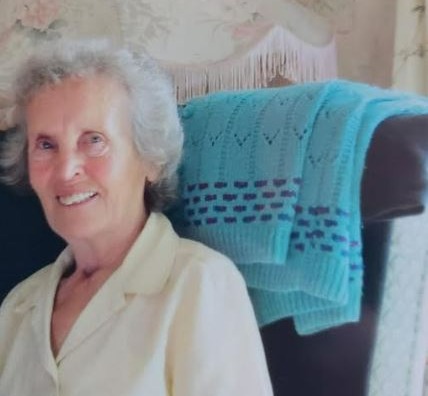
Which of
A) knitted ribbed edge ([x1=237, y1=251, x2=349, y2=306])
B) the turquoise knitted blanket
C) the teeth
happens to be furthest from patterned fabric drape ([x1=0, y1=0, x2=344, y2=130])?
knitted ribbed edge ([x1=237, y1=251, x2=349, y2=306])

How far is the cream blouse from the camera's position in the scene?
1.18 meters

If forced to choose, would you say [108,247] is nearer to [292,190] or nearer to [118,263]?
[118,263]

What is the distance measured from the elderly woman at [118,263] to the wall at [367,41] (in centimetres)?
101

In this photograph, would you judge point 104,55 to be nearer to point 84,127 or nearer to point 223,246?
point 84,127

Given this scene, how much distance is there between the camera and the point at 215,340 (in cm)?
118

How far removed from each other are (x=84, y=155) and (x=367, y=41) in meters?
1.20

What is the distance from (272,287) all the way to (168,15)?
691 mm

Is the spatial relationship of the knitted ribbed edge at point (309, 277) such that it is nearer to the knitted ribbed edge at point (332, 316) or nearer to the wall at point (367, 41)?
the knitted ribbed edge at point (332, 316)

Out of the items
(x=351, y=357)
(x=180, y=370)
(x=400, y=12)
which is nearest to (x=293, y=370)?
(x=351, y=357)

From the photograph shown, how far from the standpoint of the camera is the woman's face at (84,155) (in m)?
1.27

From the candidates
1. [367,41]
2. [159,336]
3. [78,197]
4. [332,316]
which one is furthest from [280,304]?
[367,41]

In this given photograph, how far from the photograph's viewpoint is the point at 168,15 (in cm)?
171

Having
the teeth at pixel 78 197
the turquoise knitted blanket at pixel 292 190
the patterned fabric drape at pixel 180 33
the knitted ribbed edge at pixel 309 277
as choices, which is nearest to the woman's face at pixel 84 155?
the teeth at pixel 78 197

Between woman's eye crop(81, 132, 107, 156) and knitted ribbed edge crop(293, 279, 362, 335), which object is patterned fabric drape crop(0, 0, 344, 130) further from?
knitted ribbed edge crop(293, 279, 362, 335)
